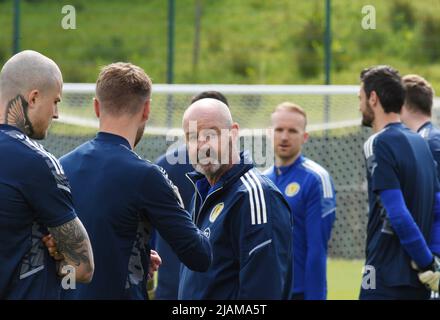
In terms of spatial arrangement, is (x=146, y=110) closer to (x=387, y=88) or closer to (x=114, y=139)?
(x=114, y=139)

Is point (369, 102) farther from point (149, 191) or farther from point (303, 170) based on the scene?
point (149, 191)

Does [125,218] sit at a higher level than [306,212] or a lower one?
higher

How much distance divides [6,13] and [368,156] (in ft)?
79.5

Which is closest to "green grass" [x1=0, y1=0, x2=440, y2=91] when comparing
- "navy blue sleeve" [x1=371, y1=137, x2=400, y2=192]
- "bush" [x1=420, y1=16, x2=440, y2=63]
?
"bush" [x1=420, y1=16, x2=440, y2=63]

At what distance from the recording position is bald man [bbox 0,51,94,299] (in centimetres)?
363

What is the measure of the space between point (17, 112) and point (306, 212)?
354 cm

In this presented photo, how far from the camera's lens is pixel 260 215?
14.8ft

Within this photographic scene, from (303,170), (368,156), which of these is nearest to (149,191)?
(368,156)

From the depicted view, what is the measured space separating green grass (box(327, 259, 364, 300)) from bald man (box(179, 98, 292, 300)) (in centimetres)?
645

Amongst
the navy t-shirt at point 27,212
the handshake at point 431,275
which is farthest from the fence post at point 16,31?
the navy t-shirt at point 27,212

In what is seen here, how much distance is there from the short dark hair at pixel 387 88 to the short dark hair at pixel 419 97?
581 mm

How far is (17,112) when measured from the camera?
386 cm

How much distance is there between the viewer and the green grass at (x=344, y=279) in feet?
37.3

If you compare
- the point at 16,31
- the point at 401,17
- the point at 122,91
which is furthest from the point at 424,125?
the point at 401,17
